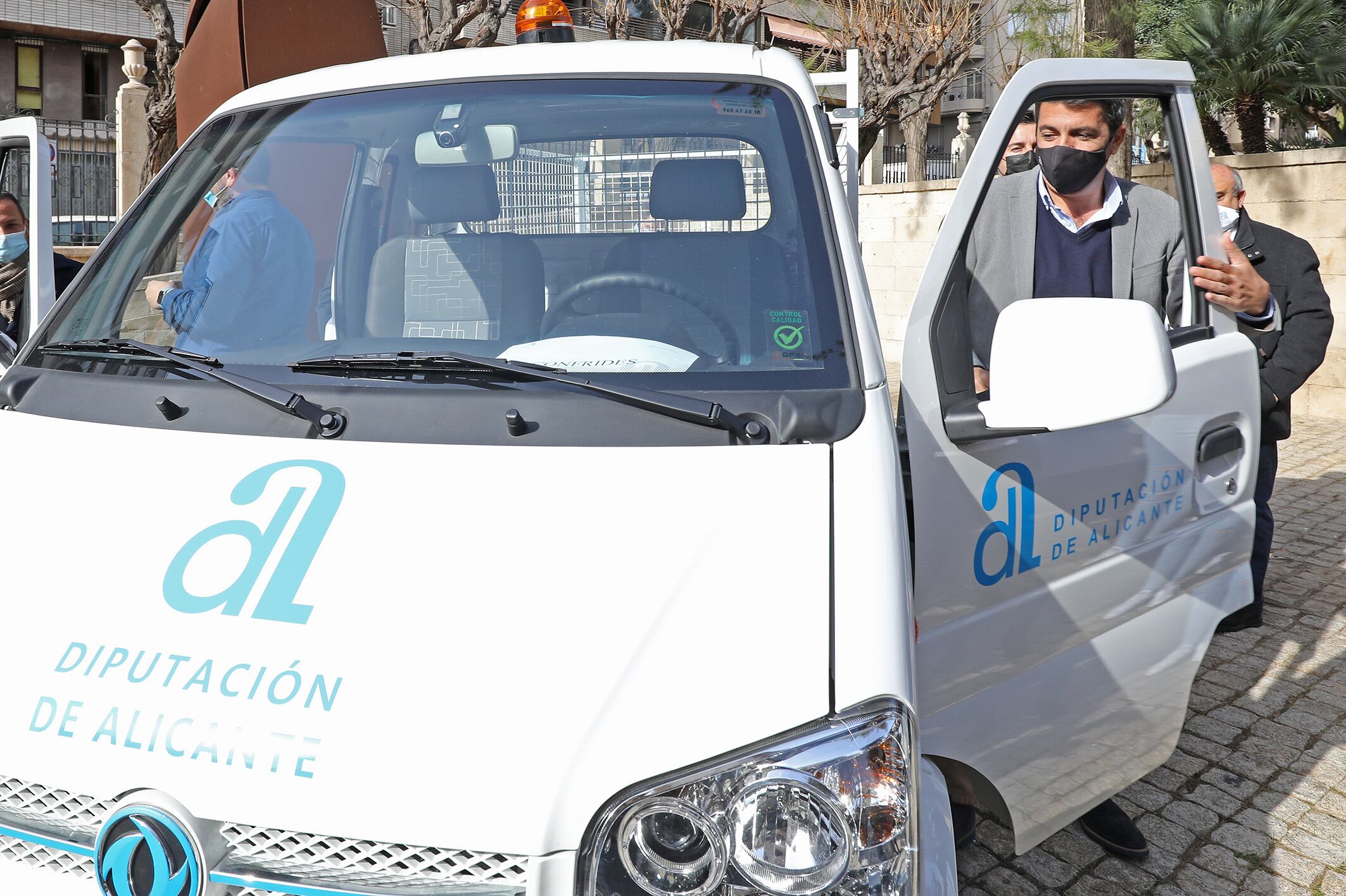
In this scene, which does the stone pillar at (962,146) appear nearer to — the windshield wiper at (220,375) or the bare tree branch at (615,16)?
the bare tree branch at (615,16)

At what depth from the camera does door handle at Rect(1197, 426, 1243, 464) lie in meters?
2.87

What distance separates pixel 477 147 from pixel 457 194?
0.12 metres

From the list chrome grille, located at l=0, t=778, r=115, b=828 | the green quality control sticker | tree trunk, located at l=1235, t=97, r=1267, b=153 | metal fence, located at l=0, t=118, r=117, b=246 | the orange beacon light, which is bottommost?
chrome grille, located at l=0, t=778, r=115, b=828

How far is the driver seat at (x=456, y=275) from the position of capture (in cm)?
234

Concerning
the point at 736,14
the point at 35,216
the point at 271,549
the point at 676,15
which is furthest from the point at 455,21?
the point at 271,549

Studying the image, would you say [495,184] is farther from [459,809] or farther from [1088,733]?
[1088,733]

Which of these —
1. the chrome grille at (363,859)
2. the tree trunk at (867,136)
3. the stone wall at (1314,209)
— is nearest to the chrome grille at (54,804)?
the chrome grille at (363,859)

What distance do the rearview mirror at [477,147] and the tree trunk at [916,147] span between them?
56.9ft

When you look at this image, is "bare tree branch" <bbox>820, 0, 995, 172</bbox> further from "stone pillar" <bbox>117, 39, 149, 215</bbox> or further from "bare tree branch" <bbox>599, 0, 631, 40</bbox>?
"stone pillar" <bbox>117, 39, 149, 215</bbox>

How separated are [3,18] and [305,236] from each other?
101ft

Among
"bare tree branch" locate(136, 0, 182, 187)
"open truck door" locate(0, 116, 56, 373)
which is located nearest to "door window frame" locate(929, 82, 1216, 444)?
"open truck door" locate(0, 116, 56, 373)

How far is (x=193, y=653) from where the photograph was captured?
1591 millimetres

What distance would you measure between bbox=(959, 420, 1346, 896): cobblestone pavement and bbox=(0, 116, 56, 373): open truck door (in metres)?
3.13

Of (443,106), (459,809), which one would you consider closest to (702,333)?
(443,106)
